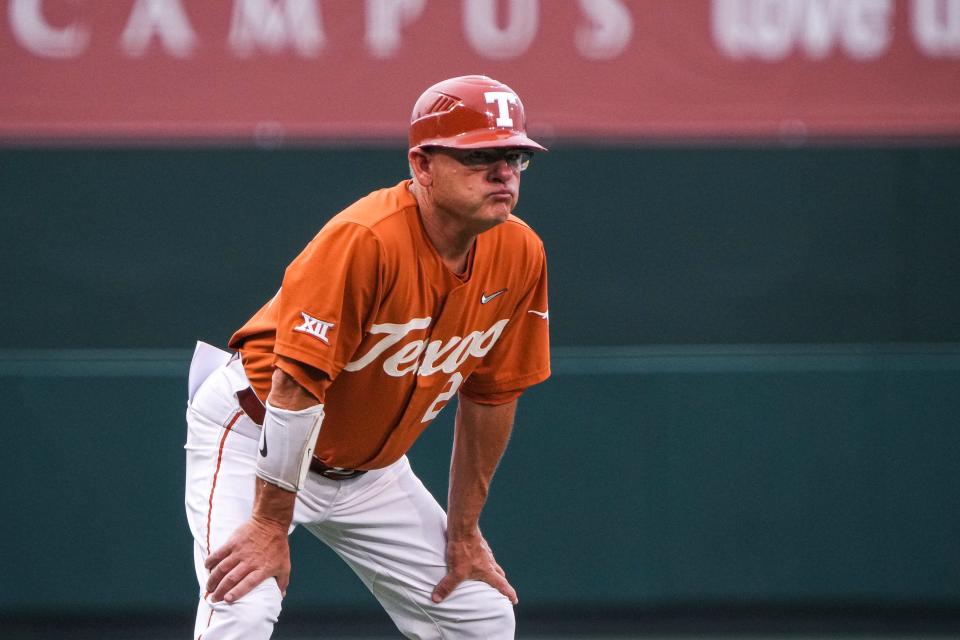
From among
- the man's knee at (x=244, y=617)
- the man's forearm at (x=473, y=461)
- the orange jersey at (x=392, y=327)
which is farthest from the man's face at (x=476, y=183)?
the man's knee at (x=244, y=617)

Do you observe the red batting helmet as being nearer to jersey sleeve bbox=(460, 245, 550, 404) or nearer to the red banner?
jersey sleeve bbox=(460, 245, 550, 404)

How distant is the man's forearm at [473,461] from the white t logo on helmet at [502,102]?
29.9 inches

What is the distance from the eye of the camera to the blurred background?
492 centimetres

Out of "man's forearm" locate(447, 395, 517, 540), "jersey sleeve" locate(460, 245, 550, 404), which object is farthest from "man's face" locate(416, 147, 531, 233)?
"man's forearm" locate(447, 395, 517, 540)

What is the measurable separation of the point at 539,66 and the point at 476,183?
3094mm

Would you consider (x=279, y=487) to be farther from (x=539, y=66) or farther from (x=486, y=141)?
(x=539, y=66)

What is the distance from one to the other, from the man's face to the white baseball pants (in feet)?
2.17

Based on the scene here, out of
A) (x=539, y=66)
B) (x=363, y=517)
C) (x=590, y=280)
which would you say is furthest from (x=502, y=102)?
(x=590, y=280)

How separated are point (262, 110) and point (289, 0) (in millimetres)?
500

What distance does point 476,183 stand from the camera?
253 centimetres

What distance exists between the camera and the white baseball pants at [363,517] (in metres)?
2.70

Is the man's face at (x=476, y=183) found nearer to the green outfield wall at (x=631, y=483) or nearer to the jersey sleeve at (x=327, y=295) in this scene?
the jersey sleeve at (x=327, y=295)

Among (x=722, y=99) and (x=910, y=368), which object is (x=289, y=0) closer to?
(x=722, y=99)

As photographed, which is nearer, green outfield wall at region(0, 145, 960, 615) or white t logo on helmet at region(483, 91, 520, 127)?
white t logo on helmet at region(483, 91, 520, 127)
